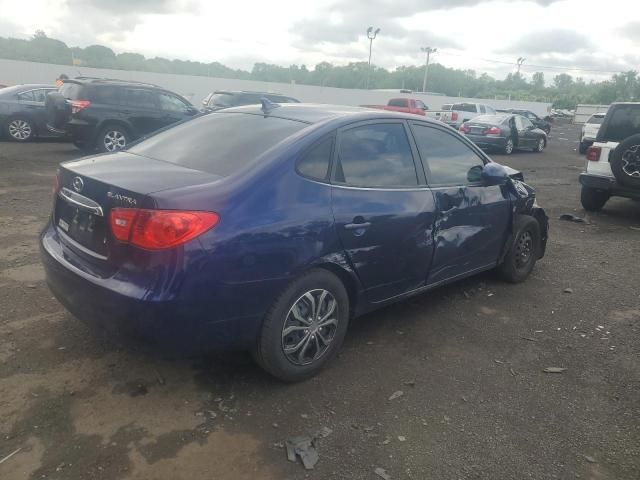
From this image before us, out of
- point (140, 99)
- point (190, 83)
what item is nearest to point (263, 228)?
point (140, 99)

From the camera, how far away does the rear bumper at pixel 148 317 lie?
2.49 m

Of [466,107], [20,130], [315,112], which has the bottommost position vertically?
[20,130]

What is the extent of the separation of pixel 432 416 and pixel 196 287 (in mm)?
1522

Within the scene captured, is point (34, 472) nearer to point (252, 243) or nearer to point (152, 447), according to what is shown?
point (152, 447)

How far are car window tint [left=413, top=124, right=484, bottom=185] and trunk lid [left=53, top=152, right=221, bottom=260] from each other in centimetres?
174

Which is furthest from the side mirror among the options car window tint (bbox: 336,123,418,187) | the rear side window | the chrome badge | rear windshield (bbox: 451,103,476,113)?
rear windshield (bbox: 451,103,476,113)

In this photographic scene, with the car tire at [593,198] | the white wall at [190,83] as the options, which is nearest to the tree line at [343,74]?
the white wall at [190,83]

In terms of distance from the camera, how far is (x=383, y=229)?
330cm

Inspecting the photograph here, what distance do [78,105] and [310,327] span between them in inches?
391

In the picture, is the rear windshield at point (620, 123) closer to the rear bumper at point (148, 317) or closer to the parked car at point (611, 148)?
the parked car at point (611, 148)

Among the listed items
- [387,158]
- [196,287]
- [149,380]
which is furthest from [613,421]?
[149,380]

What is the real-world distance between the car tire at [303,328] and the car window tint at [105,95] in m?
9.90

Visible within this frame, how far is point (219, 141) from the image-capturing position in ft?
10.7

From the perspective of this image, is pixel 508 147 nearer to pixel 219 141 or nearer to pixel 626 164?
pixel 626 164
